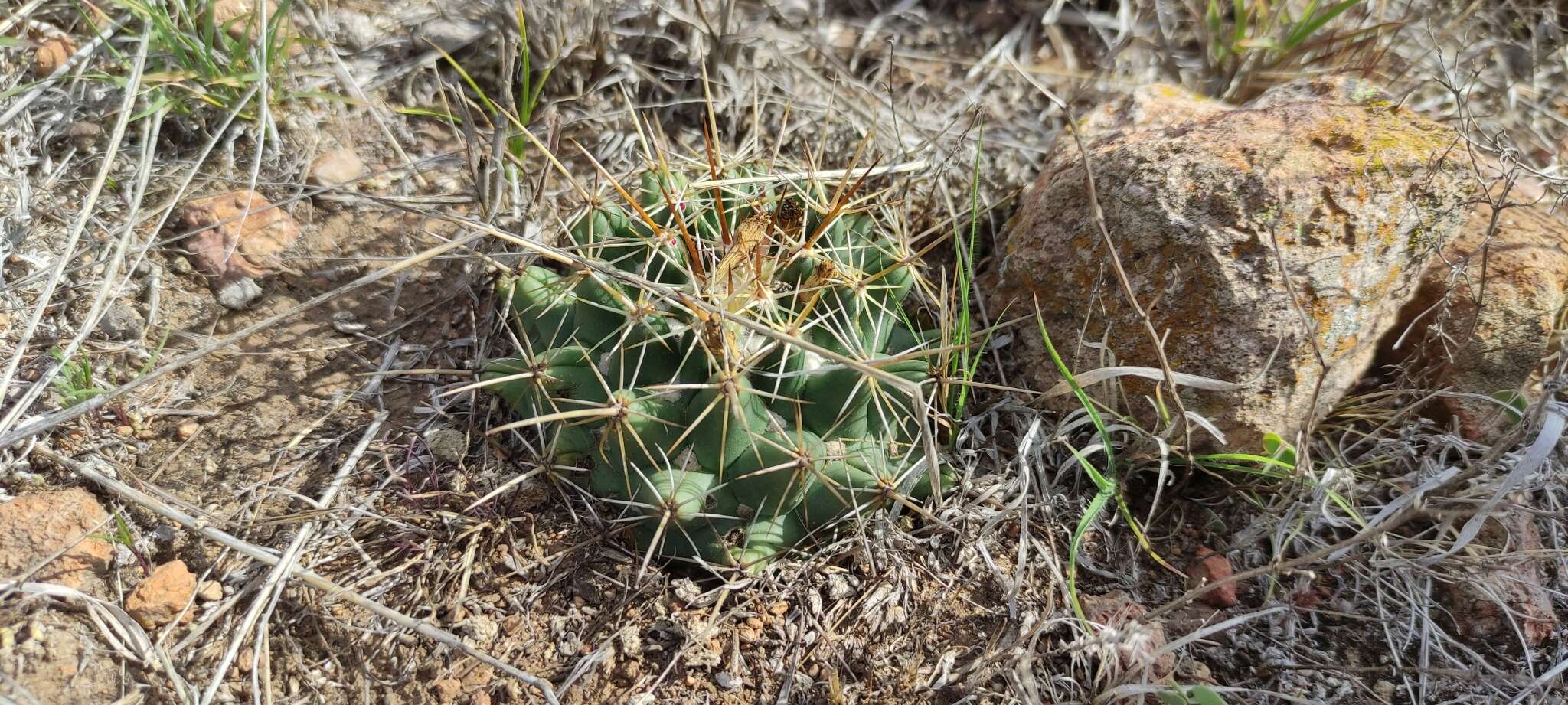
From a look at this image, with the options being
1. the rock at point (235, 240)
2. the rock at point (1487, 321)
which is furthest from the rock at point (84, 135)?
the rock at point (1487, 321)

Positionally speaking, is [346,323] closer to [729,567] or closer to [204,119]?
[204,119]

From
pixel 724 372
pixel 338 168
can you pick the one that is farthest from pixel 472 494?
pixel 338 168

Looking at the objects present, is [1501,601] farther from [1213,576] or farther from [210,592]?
[210,592]

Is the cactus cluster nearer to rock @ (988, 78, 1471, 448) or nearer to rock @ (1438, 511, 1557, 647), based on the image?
rock @ (988, 78, 1471, 448)

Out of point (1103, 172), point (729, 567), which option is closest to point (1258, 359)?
point (1103, 172)

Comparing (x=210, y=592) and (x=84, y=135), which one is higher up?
(x=84, y=135)
